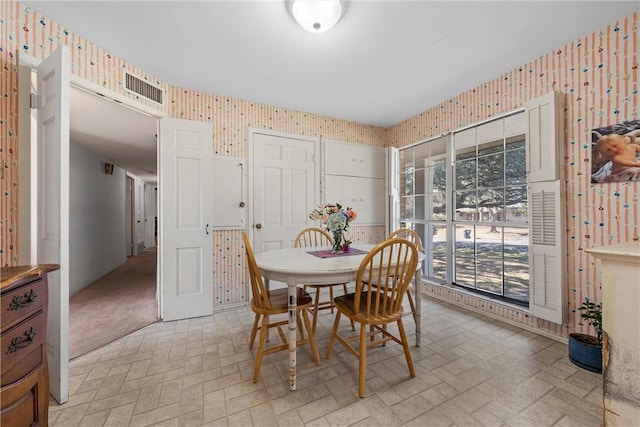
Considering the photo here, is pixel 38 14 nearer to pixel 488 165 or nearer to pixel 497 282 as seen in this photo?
pixel 488 165

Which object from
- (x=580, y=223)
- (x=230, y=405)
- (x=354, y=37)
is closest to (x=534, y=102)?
(x=580, y=223)

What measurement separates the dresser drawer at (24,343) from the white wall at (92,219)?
3.05 metres

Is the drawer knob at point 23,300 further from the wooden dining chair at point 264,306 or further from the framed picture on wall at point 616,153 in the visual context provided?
the framed picture on wall at point 616,153

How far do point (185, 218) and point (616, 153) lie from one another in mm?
3844

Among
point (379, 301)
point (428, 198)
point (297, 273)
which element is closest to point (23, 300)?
point (297, 273)

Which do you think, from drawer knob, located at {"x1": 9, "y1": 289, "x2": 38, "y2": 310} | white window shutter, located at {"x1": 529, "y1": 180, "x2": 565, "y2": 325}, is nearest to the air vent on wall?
drawer knob, located at {"x1": 9, "y1": 289, "x2": 38, "y2": 310}

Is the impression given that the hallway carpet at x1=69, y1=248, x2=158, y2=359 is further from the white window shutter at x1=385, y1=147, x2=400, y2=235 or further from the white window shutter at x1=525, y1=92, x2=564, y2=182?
the white window shutter at x1=525, y1=92, x2=564, y2=182

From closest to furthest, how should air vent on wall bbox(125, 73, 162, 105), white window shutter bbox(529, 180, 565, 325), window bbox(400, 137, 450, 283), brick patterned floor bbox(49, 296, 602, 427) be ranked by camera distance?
brick patterned floor bbox(49, 296, 602, 427) < white window shutter bbox(529, 180, 565, 325) < air vent on wall bbox(125, 73, 162, 105) < window bbox(400, 137, 450, 283)

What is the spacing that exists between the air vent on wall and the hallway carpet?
2333 mm

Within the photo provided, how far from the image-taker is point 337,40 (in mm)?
2047

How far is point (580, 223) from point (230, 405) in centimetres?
298

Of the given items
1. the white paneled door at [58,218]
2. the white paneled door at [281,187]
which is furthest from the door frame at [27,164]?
the white paneled door at [281,187]

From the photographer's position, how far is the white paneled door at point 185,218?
105 inches

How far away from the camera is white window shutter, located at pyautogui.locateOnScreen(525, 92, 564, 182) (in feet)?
7.14
